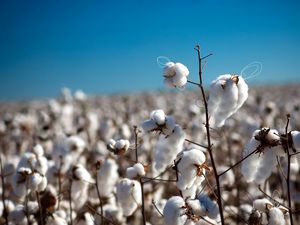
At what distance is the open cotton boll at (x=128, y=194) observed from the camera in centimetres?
207

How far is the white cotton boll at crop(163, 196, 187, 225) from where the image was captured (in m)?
1.56

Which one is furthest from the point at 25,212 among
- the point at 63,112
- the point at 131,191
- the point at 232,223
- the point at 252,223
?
the point at 63,112

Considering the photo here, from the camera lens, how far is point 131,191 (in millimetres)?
2080

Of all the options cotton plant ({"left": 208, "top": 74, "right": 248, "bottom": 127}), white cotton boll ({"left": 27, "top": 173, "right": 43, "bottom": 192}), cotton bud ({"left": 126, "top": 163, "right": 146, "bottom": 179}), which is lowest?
white cotton boll ({"left": 27, "top": 173, "right": 43, "bottom": 192})

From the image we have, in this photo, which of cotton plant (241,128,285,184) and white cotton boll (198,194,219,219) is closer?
cotton plant (241,128,285,184)

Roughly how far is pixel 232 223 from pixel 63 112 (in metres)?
Result: 3.79

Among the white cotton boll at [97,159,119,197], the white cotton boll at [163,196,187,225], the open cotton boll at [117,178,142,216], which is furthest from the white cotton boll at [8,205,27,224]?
the white cotton boll at [163,196,187,225]

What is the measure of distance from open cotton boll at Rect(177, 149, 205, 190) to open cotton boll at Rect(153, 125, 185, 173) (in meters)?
0.11

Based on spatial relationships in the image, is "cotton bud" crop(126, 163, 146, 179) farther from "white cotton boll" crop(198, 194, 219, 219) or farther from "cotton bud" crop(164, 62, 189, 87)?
"cotton bud" crop(164, 62, 189, 87)

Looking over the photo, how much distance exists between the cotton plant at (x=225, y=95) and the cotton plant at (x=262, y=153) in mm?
208

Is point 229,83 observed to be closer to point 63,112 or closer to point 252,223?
point 252,223

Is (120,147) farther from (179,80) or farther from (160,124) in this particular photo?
(179,80)

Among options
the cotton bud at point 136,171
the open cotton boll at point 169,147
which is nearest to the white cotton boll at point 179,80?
the open cotton boll at point 169,147

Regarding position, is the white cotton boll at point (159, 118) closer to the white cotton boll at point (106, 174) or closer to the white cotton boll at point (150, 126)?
the white cotton boll at point (150, 126)
